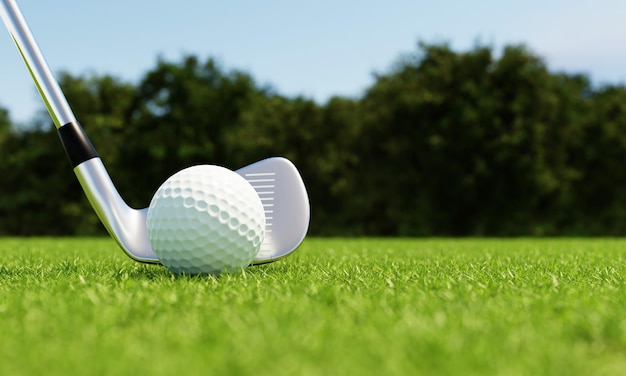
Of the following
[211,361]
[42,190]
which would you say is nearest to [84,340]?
[211,361]

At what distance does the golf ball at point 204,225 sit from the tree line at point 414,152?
15894 millimetres

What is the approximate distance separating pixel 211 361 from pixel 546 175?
1894 centimetres

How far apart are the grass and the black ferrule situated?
2.67 ft

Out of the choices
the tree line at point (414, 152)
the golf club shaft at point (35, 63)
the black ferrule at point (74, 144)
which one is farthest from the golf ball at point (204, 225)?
the tree line at point (414, 152)

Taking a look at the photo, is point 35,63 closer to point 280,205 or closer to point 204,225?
point 204,225

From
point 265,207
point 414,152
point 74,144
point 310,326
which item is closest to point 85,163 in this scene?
point 74,144

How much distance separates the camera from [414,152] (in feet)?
66.1

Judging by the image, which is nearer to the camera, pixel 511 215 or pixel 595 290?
pixel 595 290

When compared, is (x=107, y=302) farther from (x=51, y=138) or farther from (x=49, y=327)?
(x=51, y=138)

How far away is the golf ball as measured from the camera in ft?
12.3

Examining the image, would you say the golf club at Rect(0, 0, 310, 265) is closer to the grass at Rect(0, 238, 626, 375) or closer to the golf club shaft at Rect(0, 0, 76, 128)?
the golf club shaft at Rect(0, 0, 76, 128)

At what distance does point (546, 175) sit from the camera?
19062 mm

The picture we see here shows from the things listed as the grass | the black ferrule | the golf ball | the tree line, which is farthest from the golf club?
the tree line

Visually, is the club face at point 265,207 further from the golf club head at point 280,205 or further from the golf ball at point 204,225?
the golf ball at point 204,225
